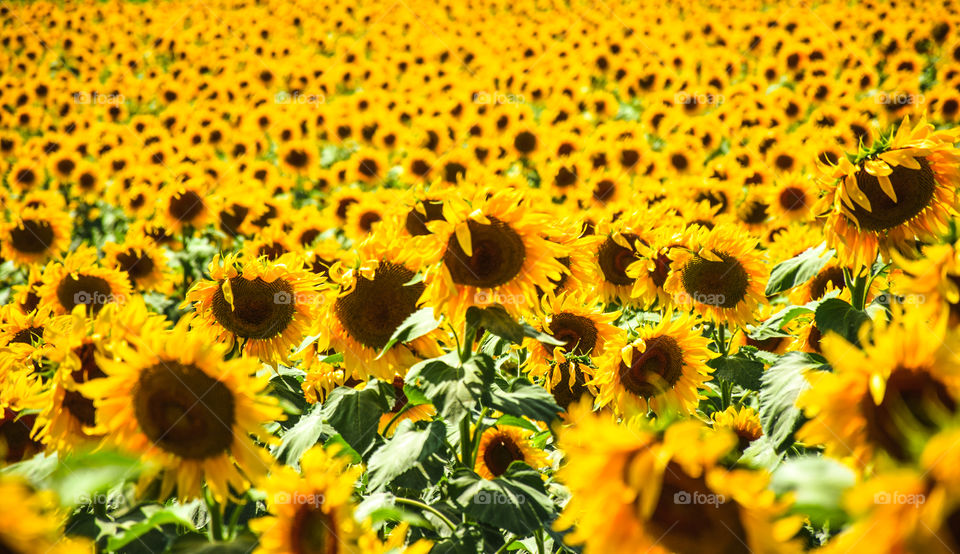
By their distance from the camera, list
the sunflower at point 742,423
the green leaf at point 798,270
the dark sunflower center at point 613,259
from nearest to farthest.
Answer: the green leaf at point 798,270 < the sunflower at point 742,423 < the dark sunflower center at point 613,259

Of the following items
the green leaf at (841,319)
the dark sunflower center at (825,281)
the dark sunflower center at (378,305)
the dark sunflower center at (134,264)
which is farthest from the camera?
the dark sunflower center at (134,264)

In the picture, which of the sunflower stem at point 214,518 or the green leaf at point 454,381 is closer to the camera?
the sunflower stem at point 214,518

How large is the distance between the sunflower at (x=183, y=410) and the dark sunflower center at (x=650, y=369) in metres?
1.88

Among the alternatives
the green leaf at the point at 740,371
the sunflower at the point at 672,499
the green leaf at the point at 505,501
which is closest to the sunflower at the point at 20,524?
the sunflower at the point at 672,499

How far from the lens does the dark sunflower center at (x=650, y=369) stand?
11.0ft

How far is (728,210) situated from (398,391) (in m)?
4.26

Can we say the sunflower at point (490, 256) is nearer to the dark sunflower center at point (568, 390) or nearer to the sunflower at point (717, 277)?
the dark sunflower center at point (568, 390)

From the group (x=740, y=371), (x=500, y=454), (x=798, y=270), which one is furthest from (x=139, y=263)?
(x=798, y=270)

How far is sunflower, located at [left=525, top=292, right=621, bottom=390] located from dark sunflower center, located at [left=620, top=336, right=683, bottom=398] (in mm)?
196

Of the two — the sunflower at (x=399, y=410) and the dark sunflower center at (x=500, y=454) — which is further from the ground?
the sunflower at (x=399, y=410)

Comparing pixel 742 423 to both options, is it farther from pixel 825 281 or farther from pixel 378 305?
pixel 378 305

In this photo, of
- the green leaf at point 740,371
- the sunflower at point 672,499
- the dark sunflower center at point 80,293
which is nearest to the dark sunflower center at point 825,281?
the green leaf at point 740,371

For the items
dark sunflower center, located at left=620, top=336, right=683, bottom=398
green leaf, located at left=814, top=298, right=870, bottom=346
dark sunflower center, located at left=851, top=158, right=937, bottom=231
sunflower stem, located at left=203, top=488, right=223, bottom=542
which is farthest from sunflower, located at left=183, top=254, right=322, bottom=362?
dark sunflower center, located at left=851, top=158, right=937, bottom=231

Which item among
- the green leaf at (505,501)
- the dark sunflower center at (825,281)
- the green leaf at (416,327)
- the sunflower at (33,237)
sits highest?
the green leaf at (416,327)
